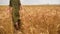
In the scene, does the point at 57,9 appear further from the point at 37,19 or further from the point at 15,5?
the point at 15,5

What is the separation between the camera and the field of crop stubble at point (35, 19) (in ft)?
4.28

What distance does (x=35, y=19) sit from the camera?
1.36 meters

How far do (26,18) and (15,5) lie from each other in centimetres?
19

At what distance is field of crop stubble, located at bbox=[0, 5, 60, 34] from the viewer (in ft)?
4.28

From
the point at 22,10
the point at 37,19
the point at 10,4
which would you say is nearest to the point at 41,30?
the point at 37,19

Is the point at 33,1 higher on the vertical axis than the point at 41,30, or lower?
higher

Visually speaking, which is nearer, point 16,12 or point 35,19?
point 16,12

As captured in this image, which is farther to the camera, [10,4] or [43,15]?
[43,15]

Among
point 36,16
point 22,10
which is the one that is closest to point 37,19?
point 36,16

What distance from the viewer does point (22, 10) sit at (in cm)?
131

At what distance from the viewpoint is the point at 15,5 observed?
1239 mm

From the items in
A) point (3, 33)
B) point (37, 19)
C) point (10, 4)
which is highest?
point (10, 4)

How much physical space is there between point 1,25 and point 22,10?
246 millimetres

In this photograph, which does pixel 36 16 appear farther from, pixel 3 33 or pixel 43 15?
pixel 3 33
